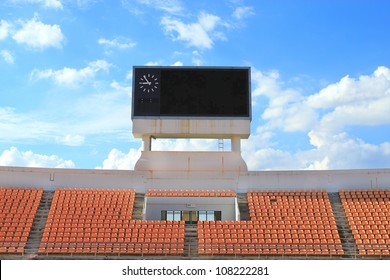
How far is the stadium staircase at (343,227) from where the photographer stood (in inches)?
1120

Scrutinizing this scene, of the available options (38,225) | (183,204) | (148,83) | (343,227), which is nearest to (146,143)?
(148,83)

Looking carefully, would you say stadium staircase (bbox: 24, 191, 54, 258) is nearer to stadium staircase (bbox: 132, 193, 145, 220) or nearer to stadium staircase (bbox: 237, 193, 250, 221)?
stadium staircase (bbox: 132, 193, 145, 220)

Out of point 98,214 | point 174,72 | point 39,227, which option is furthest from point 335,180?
point 39,227

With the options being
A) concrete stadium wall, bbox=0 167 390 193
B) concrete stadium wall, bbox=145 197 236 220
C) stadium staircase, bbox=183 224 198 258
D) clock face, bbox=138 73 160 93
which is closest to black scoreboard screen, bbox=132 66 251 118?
clock face, bbox=138 73 160 93

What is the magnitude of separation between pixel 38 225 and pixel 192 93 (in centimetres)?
1376

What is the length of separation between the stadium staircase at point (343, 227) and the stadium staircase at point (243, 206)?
19.6 ft

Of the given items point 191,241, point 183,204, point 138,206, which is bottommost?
point 191,241

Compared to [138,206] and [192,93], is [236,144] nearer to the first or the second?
[192,93]

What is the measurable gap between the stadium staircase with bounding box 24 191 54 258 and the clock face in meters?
10.1

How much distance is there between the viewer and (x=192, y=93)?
3406cm

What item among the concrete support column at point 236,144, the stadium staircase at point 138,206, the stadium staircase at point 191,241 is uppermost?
the concrete support column at point 236,144

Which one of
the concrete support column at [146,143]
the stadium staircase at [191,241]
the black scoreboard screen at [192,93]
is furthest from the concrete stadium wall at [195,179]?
the stadium staircase at [191,241]

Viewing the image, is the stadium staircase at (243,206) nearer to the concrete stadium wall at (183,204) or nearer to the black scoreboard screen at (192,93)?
the concrete stadium wall at (183,204)

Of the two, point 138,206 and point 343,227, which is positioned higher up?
point 138,206
